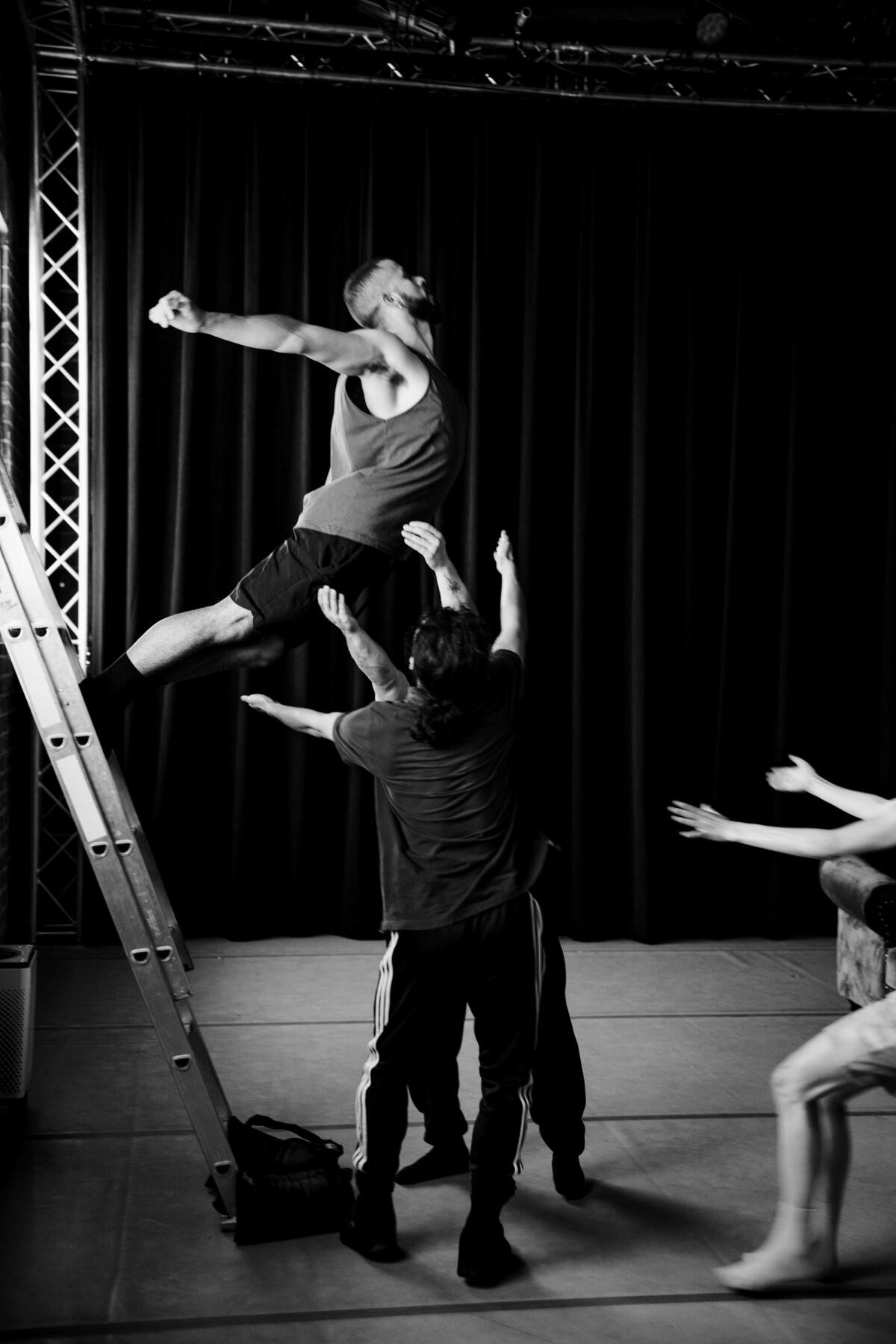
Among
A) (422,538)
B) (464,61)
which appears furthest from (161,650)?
(464,61)

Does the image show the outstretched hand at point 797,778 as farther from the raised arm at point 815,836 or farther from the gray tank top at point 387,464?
the gray tank top at point 387,464

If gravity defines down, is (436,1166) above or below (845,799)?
below

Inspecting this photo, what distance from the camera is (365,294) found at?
2957mm

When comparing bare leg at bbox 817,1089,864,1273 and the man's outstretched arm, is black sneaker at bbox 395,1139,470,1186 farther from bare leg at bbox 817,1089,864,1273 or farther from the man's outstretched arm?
the man's outstretched arm

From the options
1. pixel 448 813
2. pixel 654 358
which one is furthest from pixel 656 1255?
pixel 654 358

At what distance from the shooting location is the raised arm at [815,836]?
266 centimetres

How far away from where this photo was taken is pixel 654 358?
21.2 ft

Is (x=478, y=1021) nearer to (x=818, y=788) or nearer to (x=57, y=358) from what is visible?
(x=818, y=788)

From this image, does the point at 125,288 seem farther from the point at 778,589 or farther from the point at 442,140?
Answer: the point at 778,589

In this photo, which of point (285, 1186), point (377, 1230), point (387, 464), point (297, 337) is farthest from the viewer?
point (285, 1186)

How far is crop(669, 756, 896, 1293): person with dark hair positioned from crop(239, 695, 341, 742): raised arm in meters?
0.88

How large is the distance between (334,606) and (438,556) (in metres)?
0.31

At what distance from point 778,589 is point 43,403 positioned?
12.2 feet

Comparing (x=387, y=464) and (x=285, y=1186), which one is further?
(x=285, y=1186)
